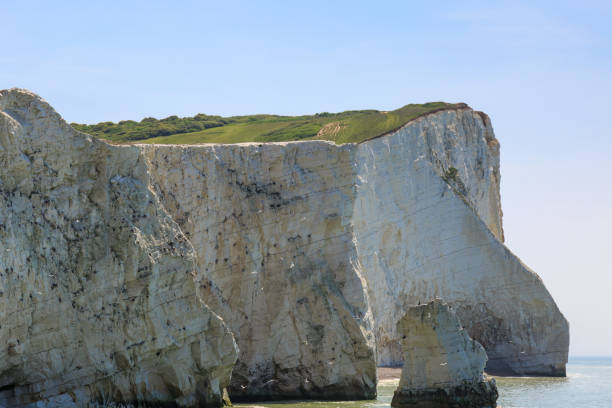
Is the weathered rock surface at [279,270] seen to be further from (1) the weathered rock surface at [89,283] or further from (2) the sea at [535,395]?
(1) the weathered rock surface at [89,283]

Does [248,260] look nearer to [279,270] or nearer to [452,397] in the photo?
[279,270]

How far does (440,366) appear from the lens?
4144 centimetres

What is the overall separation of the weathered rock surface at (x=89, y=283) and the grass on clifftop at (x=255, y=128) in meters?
15.6

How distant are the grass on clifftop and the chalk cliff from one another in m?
1.44

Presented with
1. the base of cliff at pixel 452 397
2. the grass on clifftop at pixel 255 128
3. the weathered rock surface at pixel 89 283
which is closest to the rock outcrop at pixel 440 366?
the base of cliff at pixel 452 397

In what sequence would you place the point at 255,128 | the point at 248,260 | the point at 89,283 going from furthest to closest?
the point at 255,128, the point at 248,260, the point at 89,283

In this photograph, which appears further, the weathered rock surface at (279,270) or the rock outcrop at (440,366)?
the weathered rock surface at (279,270)

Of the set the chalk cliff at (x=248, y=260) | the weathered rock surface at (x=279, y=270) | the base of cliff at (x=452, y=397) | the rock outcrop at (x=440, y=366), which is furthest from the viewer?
the weathered rock surface at (x=279, y=270)

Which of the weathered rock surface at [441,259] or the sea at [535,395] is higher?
the weathered rock surface at [441,259]

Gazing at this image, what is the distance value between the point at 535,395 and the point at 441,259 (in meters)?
13.7

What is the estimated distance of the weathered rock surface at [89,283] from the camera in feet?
119

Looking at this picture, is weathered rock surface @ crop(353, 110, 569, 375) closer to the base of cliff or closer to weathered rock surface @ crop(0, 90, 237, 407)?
the base of cliff

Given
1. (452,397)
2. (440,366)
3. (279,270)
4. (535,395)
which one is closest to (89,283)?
(279,270)

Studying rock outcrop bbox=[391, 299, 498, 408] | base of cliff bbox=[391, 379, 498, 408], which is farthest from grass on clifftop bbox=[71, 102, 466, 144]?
base of cliff bbox=[391, 379, 498, 408]
